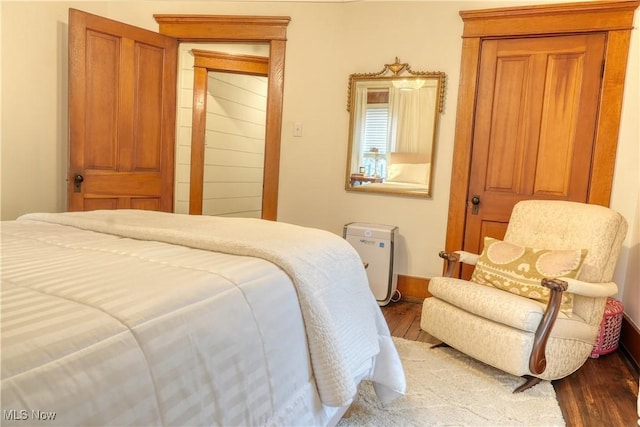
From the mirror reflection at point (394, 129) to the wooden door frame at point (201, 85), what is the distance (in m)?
1.54

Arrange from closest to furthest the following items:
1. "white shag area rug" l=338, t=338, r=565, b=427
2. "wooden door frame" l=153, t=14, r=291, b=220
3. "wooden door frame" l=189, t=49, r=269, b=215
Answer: "white shag area rug" l=338, t=338, r=565, b=427 < "wooden door frame" l=153, t=14, r=291, b=220 < "wooden door frame" l=189, t=49, r=269, b=215

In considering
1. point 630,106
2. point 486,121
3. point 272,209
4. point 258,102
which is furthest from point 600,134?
point 258,102

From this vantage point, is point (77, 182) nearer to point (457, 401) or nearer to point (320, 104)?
point (320, 104)

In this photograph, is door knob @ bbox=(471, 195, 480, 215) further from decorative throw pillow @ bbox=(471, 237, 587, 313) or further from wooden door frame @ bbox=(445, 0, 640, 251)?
decorative throw pillow @ bbox=(471, 237, 587, 313)

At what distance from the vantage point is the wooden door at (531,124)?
3.00m

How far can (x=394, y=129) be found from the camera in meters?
3.45

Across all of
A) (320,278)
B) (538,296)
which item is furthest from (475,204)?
(320,278)

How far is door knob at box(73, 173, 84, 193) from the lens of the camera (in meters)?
3.10

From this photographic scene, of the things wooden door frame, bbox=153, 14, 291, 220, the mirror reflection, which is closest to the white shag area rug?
the mirror reflection

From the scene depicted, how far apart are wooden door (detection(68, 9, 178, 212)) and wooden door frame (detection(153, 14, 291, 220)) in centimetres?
18

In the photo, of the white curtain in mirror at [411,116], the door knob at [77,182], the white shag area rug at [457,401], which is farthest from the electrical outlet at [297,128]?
the white shag area rug at [457,401]

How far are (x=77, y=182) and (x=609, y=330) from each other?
356cm

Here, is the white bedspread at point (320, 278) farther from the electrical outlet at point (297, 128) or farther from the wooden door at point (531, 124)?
the wooden door at point (531, 124)

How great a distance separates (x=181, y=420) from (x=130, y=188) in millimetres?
2969
